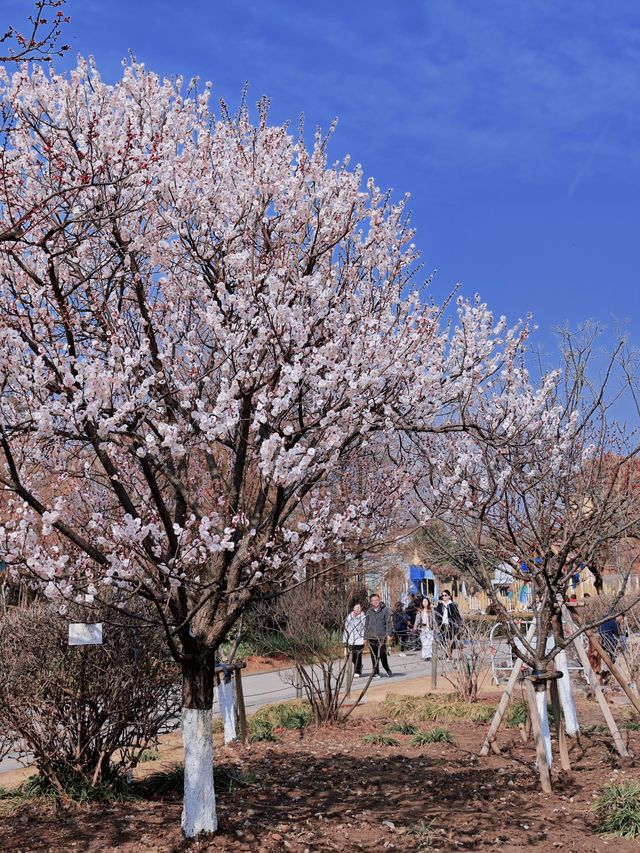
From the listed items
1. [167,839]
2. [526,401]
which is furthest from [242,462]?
[526,401]

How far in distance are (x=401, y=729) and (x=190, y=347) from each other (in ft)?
20.1

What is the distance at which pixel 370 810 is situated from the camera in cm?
662

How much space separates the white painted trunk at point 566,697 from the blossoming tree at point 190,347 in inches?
93.5

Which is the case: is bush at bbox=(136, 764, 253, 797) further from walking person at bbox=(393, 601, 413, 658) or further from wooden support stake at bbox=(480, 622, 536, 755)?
walking person at bbox=(393, 601, 413, 658)

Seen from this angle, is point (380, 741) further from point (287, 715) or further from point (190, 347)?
point (190, 347)

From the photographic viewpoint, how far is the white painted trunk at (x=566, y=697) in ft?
29.0

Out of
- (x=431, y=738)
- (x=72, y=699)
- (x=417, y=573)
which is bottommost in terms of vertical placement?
(x=431, y=738)

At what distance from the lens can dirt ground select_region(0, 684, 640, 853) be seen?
5.74m

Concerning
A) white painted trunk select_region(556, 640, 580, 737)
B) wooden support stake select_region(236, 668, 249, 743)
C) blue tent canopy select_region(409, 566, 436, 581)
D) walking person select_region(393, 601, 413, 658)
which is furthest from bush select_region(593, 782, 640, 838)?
blue tent canopy select_region(409, 566, 436, 581)

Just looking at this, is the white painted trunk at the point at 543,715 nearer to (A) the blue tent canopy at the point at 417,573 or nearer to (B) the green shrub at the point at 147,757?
(B) the green shrub at the point at 147,757

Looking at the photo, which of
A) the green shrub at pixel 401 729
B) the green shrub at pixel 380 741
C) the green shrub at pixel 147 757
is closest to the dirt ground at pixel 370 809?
the green shrub at pixel 380 741

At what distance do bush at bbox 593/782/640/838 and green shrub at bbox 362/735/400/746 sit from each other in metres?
3.20

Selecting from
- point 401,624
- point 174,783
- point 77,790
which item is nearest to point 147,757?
point 174,783

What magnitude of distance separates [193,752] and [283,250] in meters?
3.81
